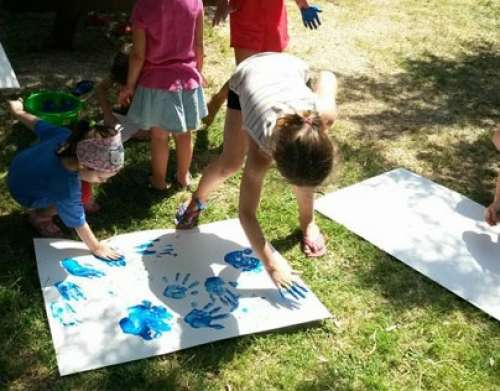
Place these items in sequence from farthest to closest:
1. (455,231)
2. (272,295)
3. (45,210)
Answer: (455,231)
(45,210)
(272,295)

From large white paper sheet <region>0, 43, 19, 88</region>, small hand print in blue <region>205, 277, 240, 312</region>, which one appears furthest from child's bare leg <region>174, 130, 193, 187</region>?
large white paper sheet <region>0, 43, 19, 88</region>

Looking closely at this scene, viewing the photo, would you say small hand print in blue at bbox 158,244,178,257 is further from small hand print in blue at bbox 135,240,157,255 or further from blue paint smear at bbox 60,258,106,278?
blue paint smear at bbox 60,258,106,278

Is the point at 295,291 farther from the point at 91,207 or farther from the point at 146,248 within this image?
the point at 91,207

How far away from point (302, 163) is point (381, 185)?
4.71 feet

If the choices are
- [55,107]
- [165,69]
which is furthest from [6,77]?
[165,69]

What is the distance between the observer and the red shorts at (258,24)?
3.07 meters

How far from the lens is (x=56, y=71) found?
406 centimetres

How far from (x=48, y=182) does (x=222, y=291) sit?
32.1 inches

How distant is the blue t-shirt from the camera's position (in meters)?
2.37

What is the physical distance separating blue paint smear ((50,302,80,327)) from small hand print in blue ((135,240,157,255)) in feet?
1.40

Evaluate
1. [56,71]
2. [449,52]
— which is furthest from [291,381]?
[449,52]

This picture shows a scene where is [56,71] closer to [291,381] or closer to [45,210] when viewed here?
[45,210]

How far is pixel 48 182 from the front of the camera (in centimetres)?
Answer: 239

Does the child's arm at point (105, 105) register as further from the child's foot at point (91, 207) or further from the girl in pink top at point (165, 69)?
the child's foot at point (91, 207)
